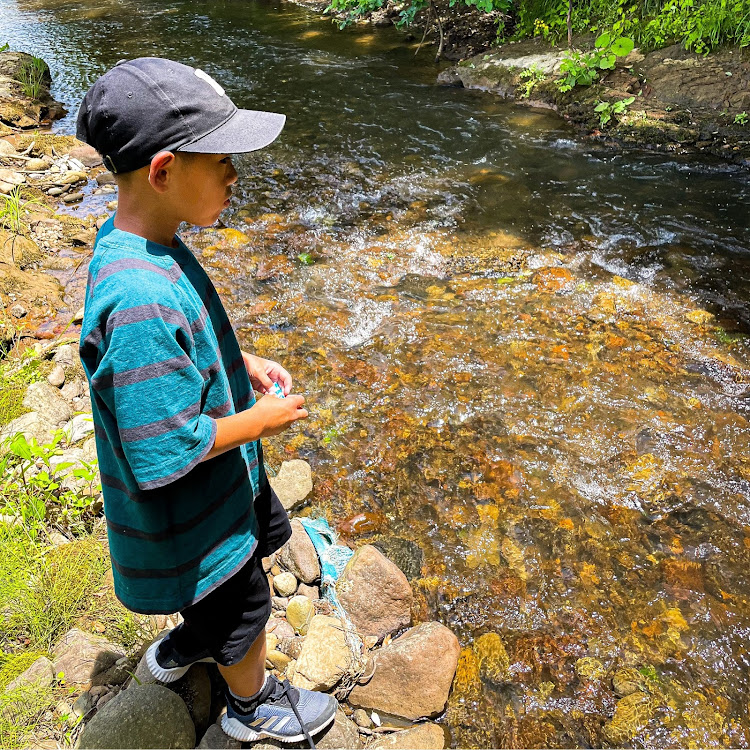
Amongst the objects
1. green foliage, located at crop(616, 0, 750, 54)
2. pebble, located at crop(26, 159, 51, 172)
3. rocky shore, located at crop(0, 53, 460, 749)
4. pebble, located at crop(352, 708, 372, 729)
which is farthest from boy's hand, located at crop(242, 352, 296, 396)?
green foliage, located at crop(616, 0, 750, 54)

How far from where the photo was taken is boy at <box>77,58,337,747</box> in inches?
50.8

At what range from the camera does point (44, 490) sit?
9.53ft

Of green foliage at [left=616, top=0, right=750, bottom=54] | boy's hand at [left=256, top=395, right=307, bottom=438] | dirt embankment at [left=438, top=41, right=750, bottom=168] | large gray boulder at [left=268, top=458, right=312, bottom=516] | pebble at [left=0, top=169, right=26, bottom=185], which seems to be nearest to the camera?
boy's hand at [left=256, top=395, right=307, bottom=438]

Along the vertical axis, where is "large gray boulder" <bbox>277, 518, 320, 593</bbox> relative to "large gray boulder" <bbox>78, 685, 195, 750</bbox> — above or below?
below

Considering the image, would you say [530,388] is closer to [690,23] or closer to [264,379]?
[264,379]

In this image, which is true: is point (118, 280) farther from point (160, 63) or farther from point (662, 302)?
point (662, 302)

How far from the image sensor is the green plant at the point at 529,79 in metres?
8.48

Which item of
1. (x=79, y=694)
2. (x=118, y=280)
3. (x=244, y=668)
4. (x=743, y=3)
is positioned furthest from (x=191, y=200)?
(x=743, y=3)

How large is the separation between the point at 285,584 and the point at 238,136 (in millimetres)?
2012

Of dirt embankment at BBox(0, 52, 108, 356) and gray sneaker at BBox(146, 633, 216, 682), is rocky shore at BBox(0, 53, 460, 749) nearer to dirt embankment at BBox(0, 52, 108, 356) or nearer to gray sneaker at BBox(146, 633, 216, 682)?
gray sneaker at BBox(146, 633, 216, 682)

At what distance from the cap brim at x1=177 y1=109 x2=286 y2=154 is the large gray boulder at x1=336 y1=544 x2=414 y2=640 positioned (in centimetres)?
199

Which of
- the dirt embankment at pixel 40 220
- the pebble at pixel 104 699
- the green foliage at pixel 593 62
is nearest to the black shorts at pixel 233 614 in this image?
the pebble at pixel 104 699

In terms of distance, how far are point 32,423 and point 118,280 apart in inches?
96.9

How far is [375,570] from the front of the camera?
8.93 ft
